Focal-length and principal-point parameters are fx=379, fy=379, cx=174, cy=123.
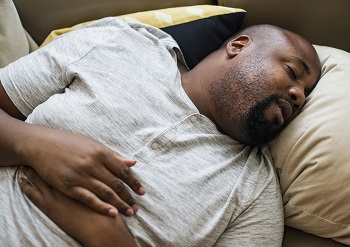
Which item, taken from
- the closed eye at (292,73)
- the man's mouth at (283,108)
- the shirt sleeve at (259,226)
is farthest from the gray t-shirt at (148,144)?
the closed eye at (292,73)

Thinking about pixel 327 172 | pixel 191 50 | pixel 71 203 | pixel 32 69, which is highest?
pixel 32 69

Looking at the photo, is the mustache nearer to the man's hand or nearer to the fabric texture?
the man's hand

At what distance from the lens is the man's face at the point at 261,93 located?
3.63 ft

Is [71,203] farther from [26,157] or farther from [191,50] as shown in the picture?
[191,50]

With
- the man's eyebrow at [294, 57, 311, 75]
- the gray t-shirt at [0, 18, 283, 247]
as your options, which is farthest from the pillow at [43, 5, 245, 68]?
the man's eyebrow at [294, 57, 311, 75]

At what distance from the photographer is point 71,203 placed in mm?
897

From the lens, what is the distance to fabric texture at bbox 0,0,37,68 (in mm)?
1313

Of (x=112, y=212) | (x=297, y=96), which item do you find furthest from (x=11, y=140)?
(x=297, y=96)

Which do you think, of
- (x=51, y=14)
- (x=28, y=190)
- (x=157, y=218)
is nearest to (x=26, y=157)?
(x=28, y=190)

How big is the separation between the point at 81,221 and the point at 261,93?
23.9 inches

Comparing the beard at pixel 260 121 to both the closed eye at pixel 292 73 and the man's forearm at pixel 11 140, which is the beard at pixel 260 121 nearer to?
the closed eye at pixel 292 73

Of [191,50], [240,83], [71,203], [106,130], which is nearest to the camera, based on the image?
[71,203]

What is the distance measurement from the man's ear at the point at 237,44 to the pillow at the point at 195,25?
0.12 metres

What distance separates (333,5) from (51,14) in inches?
42.2
